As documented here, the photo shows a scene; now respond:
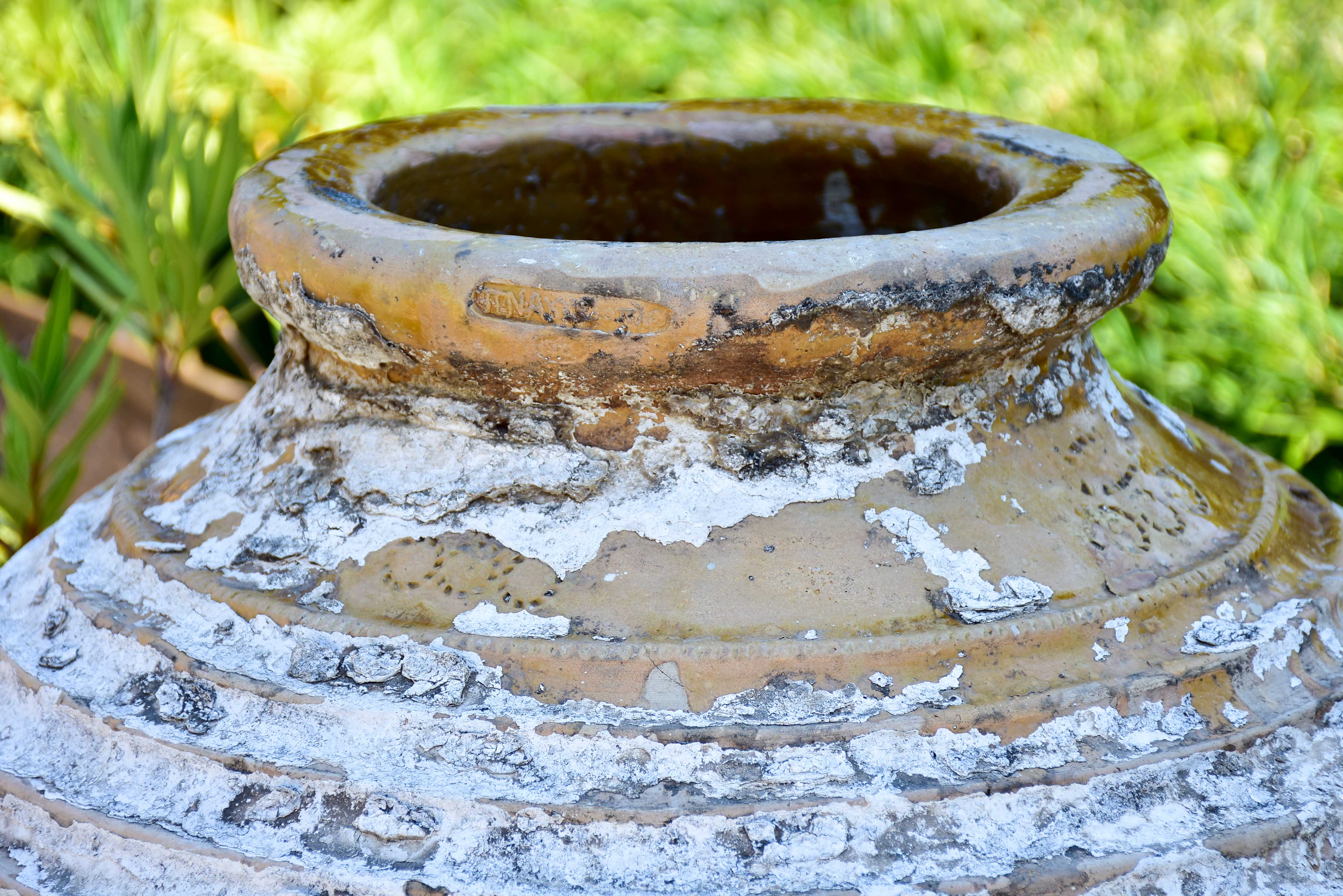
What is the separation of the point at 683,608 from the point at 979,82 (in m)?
2.73

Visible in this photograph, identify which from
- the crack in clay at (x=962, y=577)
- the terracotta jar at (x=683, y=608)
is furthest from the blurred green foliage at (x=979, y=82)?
the crack in clay at (x=962, y=577)

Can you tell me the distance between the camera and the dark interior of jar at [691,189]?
1421mm

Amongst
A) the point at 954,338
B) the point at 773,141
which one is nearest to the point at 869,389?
the point at 954,338

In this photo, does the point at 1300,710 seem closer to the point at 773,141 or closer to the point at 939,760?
the point at 939,760

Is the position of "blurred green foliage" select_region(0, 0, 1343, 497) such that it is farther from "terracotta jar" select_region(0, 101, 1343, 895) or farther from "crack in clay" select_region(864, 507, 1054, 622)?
"crack in clay" select_region(864, 507, 1054, 622)

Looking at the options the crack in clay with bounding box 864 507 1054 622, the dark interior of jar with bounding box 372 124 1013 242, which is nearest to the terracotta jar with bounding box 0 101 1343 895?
the crack in clay with bounding box 864 507 1054 622

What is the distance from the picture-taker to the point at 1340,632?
3.31ft

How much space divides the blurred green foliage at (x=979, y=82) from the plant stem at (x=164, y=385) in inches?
19.7

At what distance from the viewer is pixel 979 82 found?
127 inches

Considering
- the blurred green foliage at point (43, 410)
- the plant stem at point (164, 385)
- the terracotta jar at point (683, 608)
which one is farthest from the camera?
the plant stem at point (164, 385)

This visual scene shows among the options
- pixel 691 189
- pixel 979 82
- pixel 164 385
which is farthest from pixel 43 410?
pixel 979 82

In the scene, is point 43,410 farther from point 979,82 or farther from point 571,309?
point 979,82

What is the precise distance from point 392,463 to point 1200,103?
2717mm

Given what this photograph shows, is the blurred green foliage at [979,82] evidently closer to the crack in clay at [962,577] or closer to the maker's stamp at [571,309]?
the maker's stamp at [571,309]
